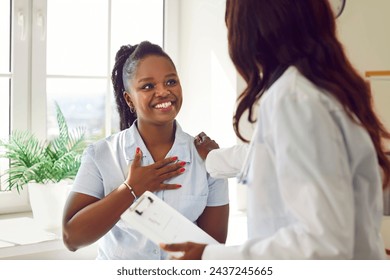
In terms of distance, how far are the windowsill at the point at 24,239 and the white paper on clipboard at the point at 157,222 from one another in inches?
23.8

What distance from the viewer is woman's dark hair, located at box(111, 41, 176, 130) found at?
1.14m

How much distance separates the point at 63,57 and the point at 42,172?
1.34 ft

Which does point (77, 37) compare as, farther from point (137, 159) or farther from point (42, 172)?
point (137, 159)

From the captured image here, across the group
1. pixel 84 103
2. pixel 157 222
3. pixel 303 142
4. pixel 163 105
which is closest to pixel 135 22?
pixel 84 103

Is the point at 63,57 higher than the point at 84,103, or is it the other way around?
the point at 63,57

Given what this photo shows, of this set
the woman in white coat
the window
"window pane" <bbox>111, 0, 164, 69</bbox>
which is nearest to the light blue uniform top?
the woman in white coat

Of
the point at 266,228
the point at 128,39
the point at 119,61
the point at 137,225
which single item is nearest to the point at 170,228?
the point at 137,225

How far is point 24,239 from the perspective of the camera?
1.35m

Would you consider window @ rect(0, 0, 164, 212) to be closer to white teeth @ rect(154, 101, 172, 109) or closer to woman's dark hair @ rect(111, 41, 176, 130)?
woman's dark hair @ rect(111, 41, 176, 130)

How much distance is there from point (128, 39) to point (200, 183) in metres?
0.84

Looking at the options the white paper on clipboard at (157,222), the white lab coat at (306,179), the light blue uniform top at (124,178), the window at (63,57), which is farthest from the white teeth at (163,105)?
the window at (63,57)

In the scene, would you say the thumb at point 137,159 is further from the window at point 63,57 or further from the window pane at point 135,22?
the window pane at point 135,22

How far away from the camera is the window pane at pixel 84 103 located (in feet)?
5.57
